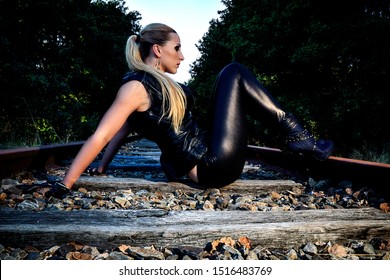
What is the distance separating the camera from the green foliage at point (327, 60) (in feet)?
21.0

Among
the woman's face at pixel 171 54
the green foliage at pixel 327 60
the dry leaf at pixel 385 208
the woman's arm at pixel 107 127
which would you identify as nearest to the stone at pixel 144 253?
the woman's arm at pixel 107 127

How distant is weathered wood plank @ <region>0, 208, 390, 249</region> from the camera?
1.34 meters

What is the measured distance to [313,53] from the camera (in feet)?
25.6

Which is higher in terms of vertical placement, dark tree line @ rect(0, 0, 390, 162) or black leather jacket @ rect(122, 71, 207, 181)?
dark tree line @ rect(0, 0, 390, 162)

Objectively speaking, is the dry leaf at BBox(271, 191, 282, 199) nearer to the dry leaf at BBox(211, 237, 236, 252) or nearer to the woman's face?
the dry leaf at BBox(211, 237, 236, 252)

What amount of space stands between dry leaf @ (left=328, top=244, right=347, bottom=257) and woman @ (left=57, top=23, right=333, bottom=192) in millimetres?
1015

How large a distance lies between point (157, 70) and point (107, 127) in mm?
637

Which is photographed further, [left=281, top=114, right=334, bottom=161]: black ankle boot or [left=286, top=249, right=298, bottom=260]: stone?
[left=281, top=114, right=334, bottom=161]: black ankle boot

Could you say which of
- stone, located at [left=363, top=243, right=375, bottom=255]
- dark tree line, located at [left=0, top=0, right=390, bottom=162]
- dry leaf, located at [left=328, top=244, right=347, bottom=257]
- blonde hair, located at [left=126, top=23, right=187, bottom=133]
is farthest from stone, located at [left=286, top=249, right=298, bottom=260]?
dark tree line, located at [left=0, top=0, right=390, bottom=162]

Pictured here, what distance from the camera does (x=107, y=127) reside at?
1996mm

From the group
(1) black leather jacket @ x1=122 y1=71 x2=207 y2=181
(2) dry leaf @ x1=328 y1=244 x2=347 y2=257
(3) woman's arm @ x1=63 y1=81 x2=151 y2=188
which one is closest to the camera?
(2) dry leaf @ x1=328 y1=244 x2=347 y2=257
